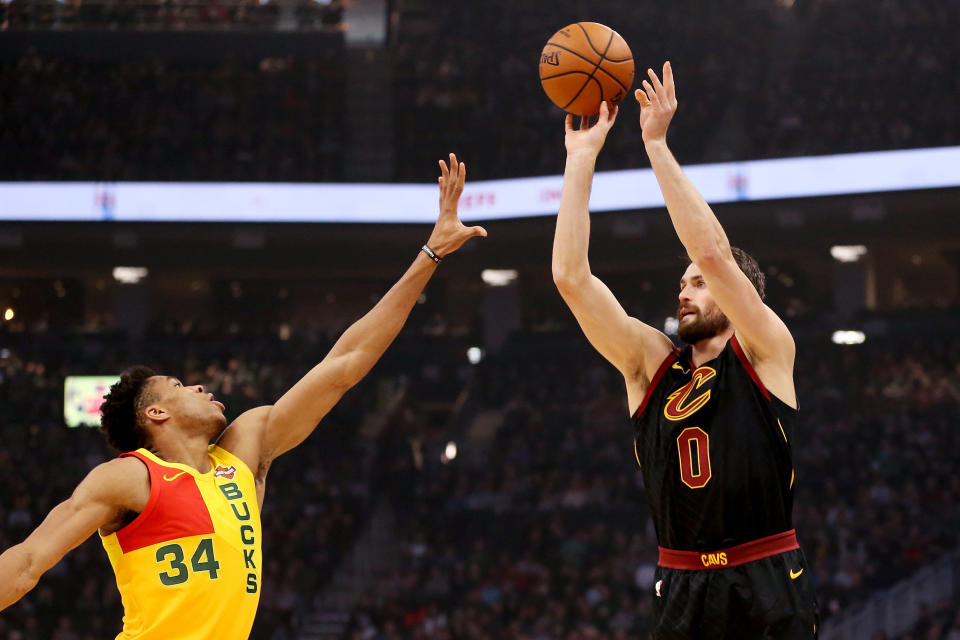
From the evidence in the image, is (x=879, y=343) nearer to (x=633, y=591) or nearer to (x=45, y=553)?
(x=633, y=591)

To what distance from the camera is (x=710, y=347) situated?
3.76m

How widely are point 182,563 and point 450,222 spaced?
1578mm

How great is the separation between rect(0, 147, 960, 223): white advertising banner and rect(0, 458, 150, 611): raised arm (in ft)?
44.9

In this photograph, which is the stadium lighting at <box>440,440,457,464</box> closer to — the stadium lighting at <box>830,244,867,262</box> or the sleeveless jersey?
the stadium lighting at <box>830,244,867,262</box>

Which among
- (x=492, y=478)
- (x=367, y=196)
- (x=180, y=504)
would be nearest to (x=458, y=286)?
(x=367, y=196)

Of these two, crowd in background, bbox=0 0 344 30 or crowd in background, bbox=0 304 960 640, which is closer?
crowd in background, bbox=0 304 960 640

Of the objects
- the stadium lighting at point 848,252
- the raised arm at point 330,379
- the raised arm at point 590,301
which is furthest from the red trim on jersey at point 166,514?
the stadium lighting at point 848,252

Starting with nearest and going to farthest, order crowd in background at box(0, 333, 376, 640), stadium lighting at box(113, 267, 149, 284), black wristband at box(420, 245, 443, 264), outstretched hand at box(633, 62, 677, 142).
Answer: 1. outstretched hand at box(633, 62, 677, 142)
2. black wristband at box(420, 245, 443, 264)
3. crowd in background at box(0, 333, 376, 640)
4. stadium lighting at box(113, 267, 149, 284)

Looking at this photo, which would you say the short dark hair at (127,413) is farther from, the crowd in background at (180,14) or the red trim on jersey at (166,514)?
the crowd in background at (180,14)

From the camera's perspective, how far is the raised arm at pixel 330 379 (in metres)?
4.06

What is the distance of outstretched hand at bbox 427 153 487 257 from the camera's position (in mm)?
4266

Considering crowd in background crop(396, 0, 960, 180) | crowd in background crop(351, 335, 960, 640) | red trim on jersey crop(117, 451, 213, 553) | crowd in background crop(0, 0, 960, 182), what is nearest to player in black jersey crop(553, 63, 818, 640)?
red trim on jersey crop(117, 451, 213, 553)

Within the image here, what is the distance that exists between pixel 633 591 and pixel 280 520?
5.37m

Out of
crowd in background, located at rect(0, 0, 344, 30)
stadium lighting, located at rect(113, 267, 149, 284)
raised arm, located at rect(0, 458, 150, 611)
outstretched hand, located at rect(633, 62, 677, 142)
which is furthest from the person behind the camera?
stadium lighting, located at rect(113, 267, 149, 284)
